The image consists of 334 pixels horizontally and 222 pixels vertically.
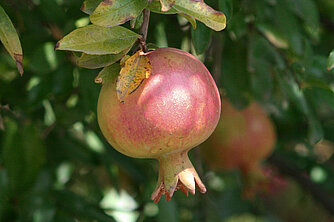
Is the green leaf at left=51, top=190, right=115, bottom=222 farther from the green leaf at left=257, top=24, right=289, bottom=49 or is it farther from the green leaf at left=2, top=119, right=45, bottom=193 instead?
Result: the green leaf at left=257, top=24, right=289, bottom=49

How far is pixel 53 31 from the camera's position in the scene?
4.28 feet

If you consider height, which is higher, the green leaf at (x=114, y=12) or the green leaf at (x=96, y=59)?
the green leaf at (x=114, y=12)

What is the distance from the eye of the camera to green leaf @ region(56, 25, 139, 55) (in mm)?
700

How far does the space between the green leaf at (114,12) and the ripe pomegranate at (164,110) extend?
0.24 feet

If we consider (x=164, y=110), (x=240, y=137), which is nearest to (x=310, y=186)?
(x=240, y=137)

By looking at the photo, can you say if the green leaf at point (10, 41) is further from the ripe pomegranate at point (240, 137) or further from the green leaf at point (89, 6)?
the ripe pomegranate at point (240, 137)

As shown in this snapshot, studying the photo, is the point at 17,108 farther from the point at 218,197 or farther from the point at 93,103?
the point at 218,197

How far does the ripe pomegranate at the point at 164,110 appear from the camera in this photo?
69 centimetres

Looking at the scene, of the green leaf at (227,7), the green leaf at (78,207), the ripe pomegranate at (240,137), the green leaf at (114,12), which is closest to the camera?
the green leaf at (114,12)

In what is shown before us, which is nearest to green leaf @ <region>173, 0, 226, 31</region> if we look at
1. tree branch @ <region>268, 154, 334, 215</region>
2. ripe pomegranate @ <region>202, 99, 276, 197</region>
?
ripe pomegranate @ <region>202, 99, 276, 197</region>

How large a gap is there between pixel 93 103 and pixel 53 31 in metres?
0.30

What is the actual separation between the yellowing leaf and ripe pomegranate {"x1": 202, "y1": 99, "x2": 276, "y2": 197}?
0.86 m

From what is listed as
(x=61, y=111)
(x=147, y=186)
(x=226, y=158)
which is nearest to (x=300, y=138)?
(x=226, y=158)

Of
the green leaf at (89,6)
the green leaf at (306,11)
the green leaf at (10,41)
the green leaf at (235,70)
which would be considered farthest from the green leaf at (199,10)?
the green leaf at (235,70)
